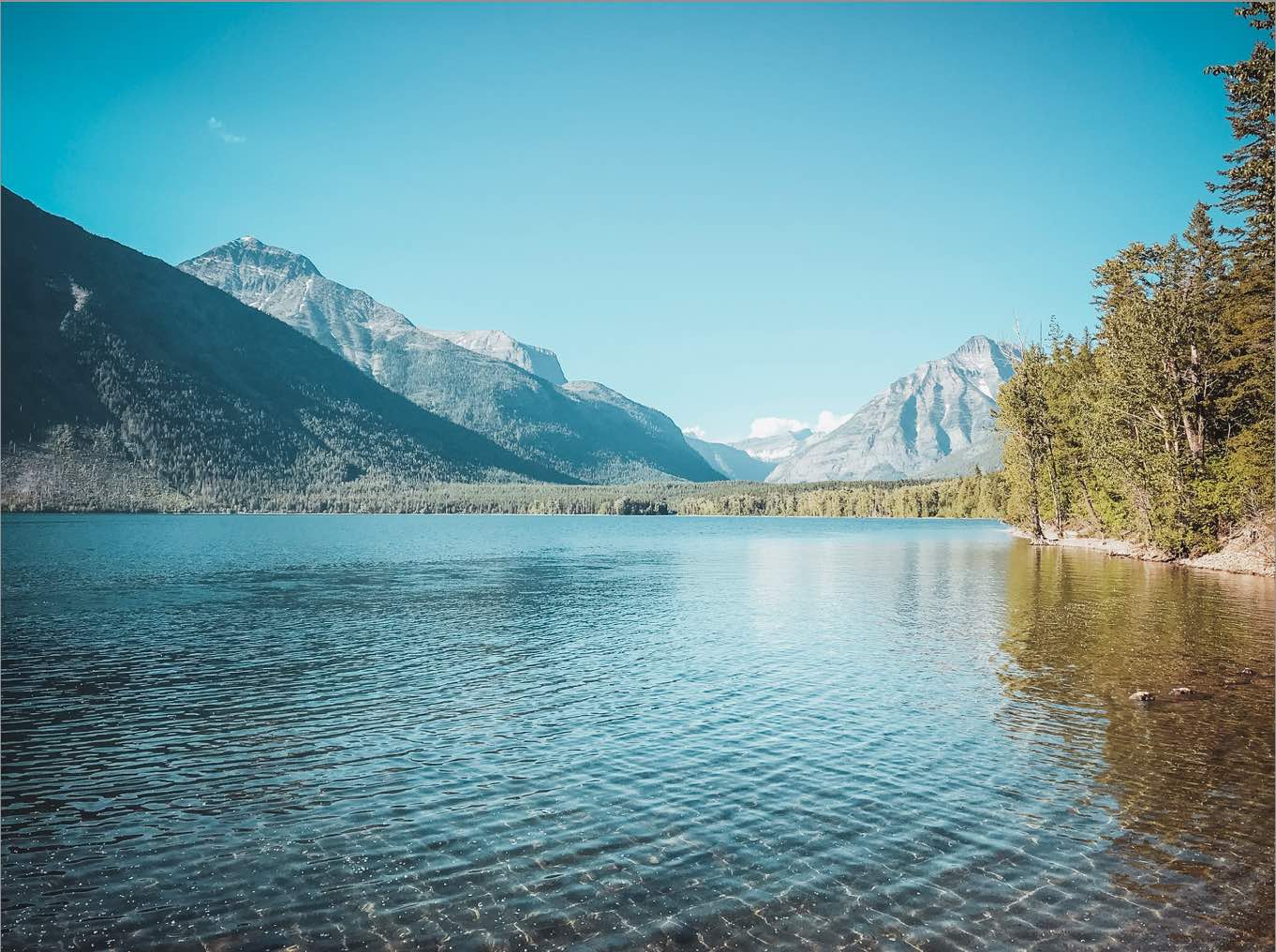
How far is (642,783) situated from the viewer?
56.5 ft

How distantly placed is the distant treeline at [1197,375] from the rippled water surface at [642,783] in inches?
878

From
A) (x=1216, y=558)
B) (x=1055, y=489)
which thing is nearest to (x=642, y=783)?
(x=1216, y=558)

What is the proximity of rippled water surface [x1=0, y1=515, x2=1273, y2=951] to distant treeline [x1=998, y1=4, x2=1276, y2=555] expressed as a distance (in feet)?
73.2

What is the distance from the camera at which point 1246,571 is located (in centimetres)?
5497

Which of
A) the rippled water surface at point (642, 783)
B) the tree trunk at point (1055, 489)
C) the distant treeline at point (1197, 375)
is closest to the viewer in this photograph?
the rippled water surface at point (642, 783)

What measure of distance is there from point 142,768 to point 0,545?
Result: 10536 centimetres

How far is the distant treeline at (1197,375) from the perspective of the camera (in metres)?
50.2

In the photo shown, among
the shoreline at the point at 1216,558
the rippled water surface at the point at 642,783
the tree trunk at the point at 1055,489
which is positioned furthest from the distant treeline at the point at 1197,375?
the rippled water surface at the point at 642,783

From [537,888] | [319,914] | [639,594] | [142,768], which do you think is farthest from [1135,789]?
[639,594]

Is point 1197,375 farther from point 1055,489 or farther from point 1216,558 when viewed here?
point 1055,489

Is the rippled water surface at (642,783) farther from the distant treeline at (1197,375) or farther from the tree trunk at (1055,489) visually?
the tree trunk at (1055,489)

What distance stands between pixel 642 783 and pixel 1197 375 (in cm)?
6308

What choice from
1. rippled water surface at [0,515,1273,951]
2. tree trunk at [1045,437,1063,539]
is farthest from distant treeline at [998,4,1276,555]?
rippled water surface at [0,515,1273,951]

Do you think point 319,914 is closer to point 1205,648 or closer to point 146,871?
point 146,871
